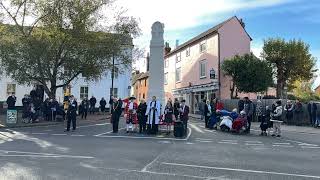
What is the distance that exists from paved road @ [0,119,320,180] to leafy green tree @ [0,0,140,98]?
1309 centimetres

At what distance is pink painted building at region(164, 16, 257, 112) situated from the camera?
47.8 meters

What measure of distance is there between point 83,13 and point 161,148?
18642 mm

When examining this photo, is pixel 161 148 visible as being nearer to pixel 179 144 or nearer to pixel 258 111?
pixel 179 144

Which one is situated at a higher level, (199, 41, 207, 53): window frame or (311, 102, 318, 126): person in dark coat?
(199, 41, 207, 53): window frame

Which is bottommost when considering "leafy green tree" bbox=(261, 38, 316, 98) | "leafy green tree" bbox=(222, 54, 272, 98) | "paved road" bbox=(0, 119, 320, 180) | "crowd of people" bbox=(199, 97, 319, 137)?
"paved road" bbox=(0, 119, 320, 180)

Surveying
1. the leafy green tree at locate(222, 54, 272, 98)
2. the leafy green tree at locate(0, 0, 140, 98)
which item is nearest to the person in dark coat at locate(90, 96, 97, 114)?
the leafy green tree at locate(0, 0, 140, 98)

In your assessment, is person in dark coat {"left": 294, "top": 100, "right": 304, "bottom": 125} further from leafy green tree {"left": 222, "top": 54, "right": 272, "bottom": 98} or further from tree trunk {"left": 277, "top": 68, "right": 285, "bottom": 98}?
tree trunk {"left": 277, "top": 68, "right": 285, "bottom": 98}

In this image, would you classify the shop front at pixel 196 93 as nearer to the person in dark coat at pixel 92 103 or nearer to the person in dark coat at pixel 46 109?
the person in dark coat at pixel 92 103

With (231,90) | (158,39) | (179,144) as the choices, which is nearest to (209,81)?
(231,90)

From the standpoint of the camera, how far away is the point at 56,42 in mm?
31938

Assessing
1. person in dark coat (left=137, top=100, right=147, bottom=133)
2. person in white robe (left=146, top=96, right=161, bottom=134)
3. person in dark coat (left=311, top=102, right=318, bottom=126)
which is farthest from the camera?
person in dark coat (left=311, top=102, right=318, bottom=126)

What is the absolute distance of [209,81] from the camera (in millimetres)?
49969

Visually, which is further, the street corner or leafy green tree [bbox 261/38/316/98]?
leafy green tree [bbox 261/38/316/98]

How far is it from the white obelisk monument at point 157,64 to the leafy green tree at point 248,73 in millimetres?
19721
